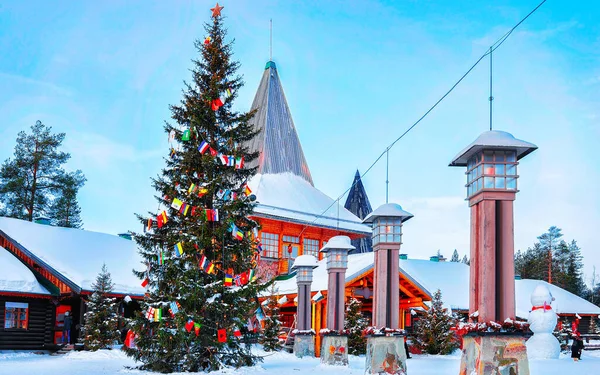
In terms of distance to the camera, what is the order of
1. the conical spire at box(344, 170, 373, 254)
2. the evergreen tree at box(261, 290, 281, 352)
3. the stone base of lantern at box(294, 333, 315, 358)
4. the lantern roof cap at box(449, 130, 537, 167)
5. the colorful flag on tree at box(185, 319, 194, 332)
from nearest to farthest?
1. the lantern roof cap at box(449, 130, 537, 167)
2. the colorful flag on tree at box(185, 319, 194, 332)
3. the stone base of lantern at box(294, 333, 315, 358)
4. the evergreen tree at box(261, 290, 281, 352)
5. the conical spire at box(344, 170, 373, 254)

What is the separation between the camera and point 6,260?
26.3m

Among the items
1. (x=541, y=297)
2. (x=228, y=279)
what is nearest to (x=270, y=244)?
(x=541, y=297)

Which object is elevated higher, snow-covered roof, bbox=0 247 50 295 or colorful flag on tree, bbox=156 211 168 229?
colorful flag on tree, bbox=156 211 168 229

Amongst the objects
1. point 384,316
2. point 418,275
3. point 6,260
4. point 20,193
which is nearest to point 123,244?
point 6,260

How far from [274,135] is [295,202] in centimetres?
547

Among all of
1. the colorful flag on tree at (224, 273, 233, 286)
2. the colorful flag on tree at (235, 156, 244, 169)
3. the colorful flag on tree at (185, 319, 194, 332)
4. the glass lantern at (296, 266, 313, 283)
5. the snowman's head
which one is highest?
the colorful flag on tree at (235, 156, 244, 169)

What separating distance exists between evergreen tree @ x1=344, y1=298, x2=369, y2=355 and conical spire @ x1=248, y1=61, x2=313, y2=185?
16.2 meters

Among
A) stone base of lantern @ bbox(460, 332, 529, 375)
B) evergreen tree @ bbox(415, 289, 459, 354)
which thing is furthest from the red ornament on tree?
evergreen tree @ bbox(415, 289, 459, 354)

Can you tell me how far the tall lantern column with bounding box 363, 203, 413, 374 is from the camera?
15008 mm

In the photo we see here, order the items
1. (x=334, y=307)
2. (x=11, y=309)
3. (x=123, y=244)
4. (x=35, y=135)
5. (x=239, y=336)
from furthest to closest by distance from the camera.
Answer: (x=35, y=135) → (x=123, y=244) → (x=11, y=309) → (x=334, y=307) → (x=239, y=336)

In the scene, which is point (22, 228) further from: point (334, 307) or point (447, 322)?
point (447, 322)

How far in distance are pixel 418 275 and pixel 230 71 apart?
20.4m

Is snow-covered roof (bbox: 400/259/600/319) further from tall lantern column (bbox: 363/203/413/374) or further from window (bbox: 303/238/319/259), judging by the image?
tall lantern column (bbox: 363/203/413/374)

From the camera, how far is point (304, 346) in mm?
23500
